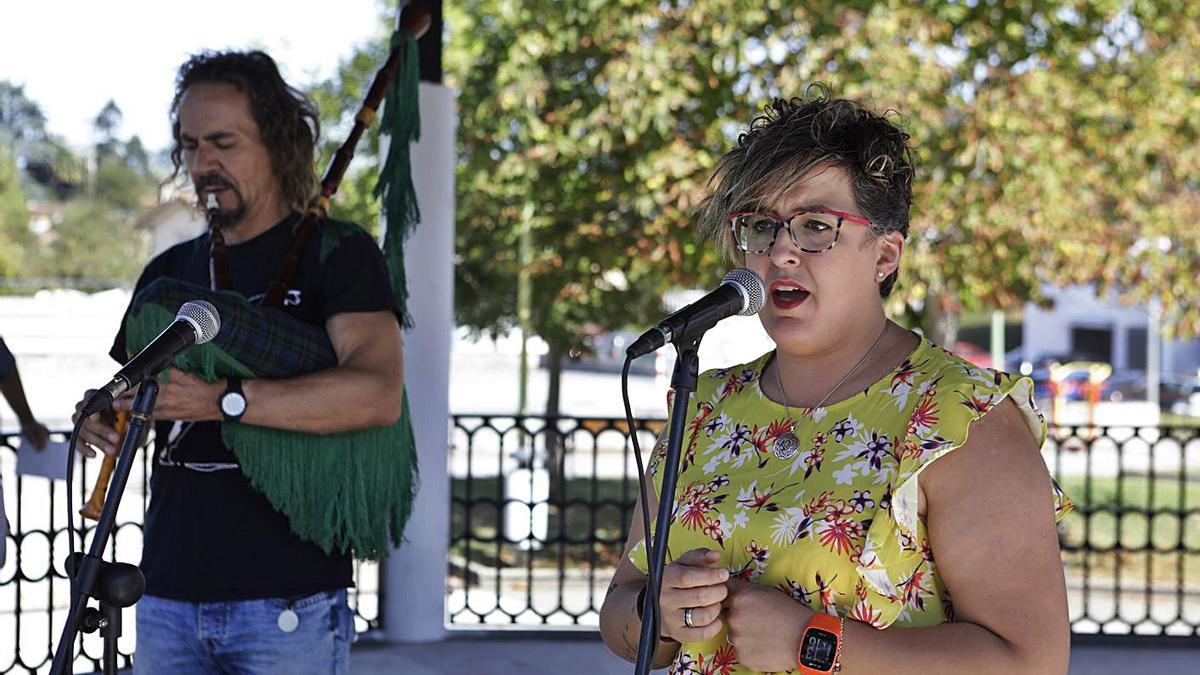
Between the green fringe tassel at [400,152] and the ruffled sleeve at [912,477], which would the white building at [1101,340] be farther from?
the ruffled sleeve at [912,477]

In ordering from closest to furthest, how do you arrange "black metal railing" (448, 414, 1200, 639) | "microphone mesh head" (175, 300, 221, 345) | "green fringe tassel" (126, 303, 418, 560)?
"microphone mesh head" (175, 300, 221, 345) → "green fringe tassel" (126, 303, 418, 560) → "black metal railing" (448, 414, 1200, 639)

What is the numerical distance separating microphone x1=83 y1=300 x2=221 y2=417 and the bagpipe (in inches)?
13.7

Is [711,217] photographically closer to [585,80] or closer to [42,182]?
[585,80]

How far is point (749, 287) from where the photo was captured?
1814 mm

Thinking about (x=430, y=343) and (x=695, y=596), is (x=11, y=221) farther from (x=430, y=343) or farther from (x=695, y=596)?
(x=695, y=596)

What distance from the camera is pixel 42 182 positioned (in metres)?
31.4

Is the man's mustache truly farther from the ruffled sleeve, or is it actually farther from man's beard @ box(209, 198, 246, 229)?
the ruffled sleeve

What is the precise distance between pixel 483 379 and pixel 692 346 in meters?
29.9

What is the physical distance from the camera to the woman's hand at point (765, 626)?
175cm

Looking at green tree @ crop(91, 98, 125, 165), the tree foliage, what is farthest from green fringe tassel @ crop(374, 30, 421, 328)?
green tree @ crop(91, 98, 125, 165)

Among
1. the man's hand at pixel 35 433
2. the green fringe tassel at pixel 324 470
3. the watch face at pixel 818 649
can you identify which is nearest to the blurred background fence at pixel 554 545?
the man's hand at pixel 35 433

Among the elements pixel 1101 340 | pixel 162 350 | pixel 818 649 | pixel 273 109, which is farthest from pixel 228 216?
pixel 1101 340

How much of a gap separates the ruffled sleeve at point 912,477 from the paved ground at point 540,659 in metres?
3.54

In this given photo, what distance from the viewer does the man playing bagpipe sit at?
248cm
